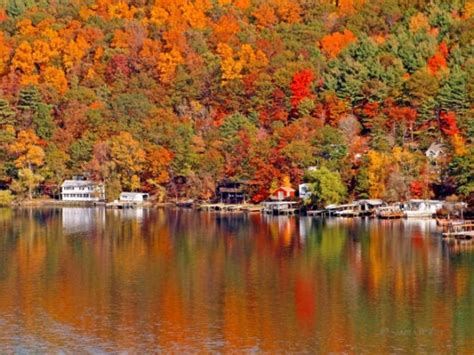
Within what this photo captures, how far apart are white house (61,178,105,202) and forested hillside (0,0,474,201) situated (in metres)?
1.00

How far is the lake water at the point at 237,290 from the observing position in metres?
25.2

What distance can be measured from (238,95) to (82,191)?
649 inches

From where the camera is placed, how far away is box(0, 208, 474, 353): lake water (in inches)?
990

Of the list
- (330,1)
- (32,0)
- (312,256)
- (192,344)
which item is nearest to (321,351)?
(192,344)

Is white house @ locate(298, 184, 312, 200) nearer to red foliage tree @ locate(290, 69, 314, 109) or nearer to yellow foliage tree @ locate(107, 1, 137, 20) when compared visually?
red foliage tree @ locate(290, 69, 314, 109)

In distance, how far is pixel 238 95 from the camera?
82.7m

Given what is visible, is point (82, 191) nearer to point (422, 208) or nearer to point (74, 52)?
point (74, 52)

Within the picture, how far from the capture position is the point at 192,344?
2467cm

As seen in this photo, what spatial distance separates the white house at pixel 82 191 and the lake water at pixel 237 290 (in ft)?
74.1

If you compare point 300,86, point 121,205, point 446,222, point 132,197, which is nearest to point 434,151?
point 446,222

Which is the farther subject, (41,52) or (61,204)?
(41,52)

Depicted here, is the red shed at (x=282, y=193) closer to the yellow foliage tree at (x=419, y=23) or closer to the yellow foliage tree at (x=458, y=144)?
the yellow foliage tree at (x=458, y=144)

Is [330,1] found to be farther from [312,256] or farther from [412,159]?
[312,256]

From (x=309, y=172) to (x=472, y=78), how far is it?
17.5 meters
